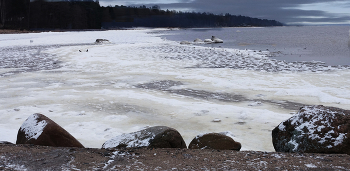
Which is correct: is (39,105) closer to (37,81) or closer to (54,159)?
(37,81)

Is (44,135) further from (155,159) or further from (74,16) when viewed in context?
(74,16)

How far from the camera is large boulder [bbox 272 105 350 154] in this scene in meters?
3.13

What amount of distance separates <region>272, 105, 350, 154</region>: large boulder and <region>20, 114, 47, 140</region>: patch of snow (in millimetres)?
2846

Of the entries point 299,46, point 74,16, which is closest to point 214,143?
point 299,46

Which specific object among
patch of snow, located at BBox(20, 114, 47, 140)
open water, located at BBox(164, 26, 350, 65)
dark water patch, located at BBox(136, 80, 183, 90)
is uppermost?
open water, located at BBox(164, 26, 350, 65)

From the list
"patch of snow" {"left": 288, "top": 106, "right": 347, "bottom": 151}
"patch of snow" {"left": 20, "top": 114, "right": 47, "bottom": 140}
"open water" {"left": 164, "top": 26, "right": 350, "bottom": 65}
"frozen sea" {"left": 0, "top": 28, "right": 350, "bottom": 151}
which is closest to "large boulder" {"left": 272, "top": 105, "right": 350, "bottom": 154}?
"patch of snow" {"left": 288, "top": 106, "right": 347, "bottom": 151}

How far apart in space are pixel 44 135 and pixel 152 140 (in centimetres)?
129

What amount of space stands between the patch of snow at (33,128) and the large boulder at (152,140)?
81 centimetres

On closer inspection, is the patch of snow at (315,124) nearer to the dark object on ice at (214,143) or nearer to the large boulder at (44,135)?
the dark object on ice at (214,143)

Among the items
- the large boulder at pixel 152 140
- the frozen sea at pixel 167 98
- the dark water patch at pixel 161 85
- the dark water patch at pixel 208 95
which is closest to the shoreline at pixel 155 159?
the large boulder at pixel 152 140

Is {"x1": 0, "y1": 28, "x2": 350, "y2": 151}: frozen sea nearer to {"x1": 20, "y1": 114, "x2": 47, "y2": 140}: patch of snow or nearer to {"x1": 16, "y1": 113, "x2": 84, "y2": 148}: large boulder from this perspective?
{"x1": 16, "y1": 113, "x2": 84, "y2": 148}: large boulder

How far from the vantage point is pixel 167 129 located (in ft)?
11.1

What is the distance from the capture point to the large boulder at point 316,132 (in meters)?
3.13

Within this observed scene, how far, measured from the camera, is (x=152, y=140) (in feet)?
10.7
